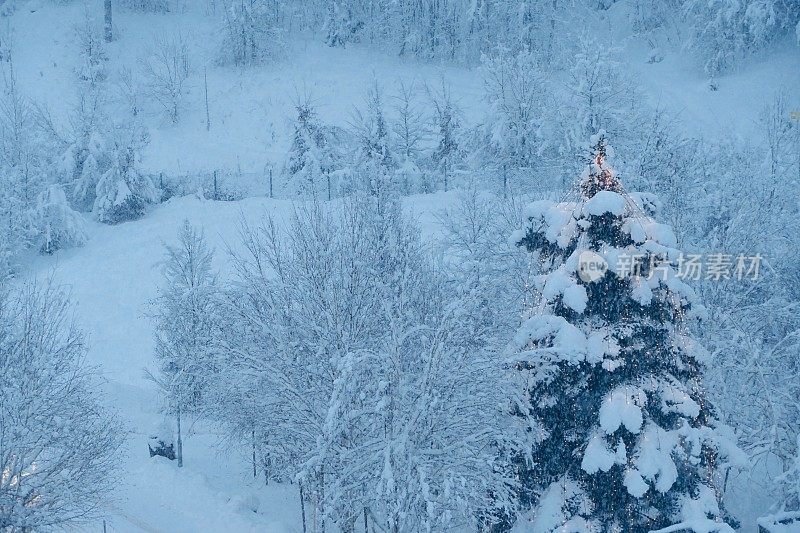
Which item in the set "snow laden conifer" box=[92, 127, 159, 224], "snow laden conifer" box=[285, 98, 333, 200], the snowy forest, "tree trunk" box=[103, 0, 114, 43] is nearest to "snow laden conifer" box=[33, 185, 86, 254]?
the snowy forest

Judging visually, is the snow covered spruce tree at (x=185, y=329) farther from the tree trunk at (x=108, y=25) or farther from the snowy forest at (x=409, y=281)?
the tree trunk at (x=108, y=25)

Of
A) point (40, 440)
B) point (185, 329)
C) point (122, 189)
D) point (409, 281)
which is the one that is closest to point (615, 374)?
point (409, 281)

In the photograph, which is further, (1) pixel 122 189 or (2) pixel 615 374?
(1) pixel 122 189

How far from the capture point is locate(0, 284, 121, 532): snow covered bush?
1525 centimetres

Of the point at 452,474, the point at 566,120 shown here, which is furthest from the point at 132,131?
the point at 452,474

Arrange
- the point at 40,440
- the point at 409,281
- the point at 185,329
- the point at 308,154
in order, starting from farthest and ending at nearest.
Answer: the point at 308,154, the point at 185,329, the point at 409,281, the point at 40,440

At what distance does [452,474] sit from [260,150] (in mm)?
33067

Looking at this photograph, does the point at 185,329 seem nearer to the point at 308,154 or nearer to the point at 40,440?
the point at 40,440

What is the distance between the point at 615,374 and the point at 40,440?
1225 cm

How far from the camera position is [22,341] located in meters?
16.6

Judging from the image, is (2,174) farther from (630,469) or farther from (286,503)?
(630,469)

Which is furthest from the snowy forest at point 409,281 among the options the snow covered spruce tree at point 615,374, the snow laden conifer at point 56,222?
the snow laden conifer at point 56,222

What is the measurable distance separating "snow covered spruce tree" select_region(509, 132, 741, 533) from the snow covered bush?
31.8ft

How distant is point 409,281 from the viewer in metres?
17.7
